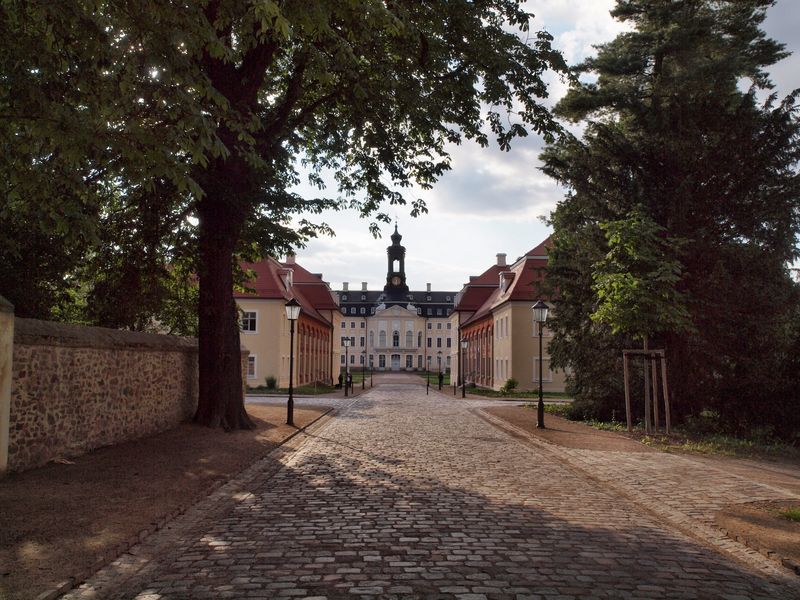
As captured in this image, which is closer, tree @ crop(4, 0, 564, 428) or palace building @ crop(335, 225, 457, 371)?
tree @ crop(4, 0, 564, 428)

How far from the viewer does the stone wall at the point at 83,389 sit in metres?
9.45

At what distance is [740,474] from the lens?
1057 centimetres

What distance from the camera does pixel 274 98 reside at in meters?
18.9

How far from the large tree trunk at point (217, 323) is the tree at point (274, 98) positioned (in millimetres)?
28

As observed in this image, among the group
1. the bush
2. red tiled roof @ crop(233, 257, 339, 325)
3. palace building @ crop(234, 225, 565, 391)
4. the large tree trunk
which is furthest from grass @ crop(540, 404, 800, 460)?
red tiled roof @ crop(233, 257, 339, 325)

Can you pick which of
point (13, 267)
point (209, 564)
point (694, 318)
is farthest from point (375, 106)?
point (209, 564)

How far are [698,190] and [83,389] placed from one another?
1503 centimetres

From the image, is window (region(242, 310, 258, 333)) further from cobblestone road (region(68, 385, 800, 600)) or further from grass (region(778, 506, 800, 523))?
grass (region(778, 506, 800, 523))

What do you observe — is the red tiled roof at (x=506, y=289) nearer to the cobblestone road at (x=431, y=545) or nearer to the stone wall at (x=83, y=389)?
the stone wall at (x=83, y=389)

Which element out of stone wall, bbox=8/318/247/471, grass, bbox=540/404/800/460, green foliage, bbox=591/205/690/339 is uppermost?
green foliage, bbox=591/205/690/339

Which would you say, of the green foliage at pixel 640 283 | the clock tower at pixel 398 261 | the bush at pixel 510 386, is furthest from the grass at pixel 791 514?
the clock tower at pixel 398 261

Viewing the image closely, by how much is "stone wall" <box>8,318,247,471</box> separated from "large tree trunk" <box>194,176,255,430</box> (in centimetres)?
84

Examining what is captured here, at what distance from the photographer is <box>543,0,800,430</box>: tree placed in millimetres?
16344

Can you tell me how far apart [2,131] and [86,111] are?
977 mm
